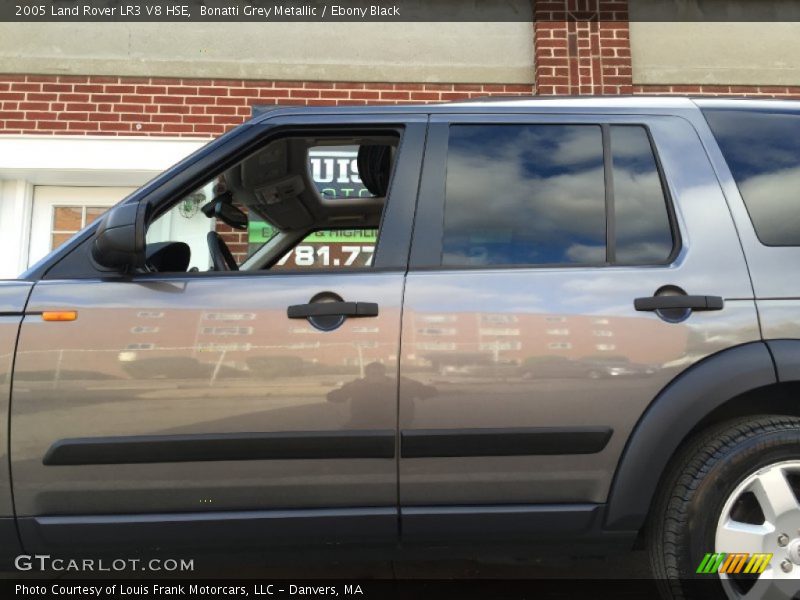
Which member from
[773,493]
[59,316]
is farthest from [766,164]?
[59,316]

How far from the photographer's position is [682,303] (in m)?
2.05

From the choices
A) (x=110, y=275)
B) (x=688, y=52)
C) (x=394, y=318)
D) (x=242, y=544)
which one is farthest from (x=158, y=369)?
(x=688, y=52)

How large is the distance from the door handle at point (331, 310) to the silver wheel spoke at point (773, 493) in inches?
52.1

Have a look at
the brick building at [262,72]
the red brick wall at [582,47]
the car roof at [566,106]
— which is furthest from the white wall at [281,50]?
the car roof at [566,106]

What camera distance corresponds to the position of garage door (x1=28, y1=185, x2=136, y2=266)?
Answer: 221 inches

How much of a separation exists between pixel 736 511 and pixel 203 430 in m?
1.70

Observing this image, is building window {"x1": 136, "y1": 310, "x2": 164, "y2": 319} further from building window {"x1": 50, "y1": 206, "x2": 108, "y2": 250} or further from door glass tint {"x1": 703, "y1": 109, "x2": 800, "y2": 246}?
building window {"x1": 50, "y1": 206, "x2": 108, "y2": 250}

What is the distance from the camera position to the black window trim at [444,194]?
215 cm

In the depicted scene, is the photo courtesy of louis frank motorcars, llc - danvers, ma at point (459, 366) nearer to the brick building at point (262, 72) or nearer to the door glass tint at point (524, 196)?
the door glass tint at point (524, 196)

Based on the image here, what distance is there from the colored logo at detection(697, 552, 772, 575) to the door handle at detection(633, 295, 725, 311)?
77cm

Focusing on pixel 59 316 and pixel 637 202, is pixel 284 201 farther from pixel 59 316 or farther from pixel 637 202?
pixel 637 202

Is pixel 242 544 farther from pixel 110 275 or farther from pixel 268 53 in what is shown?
pixel 268 53

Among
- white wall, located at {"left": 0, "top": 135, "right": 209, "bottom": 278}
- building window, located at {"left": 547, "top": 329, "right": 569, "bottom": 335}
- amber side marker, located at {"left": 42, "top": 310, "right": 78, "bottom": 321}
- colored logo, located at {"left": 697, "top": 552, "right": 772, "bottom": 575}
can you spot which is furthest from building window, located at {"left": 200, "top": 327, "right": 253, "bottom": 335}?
white wall, located at {"left": 0, "top": 135, "right": 209, "bottom": 278}

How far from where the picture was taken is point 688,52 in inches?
232
